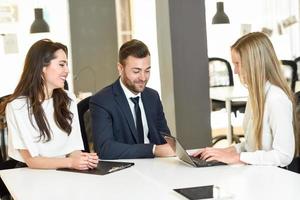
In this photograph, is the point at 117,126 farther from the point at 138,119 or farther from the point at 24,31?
the point at 24,31

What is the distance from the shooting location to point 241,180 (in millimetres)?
2000

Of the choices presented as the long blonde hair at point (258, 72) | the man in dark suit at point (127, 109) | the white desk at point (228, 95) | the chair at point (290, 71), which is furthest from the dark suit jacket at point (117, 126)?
the chair at point (290, 71)

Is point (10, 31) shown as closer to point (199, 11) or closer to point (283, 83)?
point (199, 11)

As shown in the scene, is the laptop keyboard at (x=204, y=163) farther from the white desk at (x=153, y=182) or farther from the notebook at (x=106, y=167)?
the notebook at (x=106, y=167)

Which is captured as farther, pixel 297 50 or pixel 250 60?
pixel 297 50

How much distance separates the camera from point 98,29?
238 inches

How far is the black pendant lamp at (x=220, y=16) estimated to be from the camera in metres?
6.01

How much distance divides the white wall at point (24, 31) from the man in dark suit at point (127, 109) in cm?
309

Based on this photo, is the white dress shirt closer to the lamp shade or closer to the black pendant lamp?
the lamp shade

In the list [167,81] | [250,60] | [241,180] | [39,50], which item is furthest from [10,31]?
[241,180]

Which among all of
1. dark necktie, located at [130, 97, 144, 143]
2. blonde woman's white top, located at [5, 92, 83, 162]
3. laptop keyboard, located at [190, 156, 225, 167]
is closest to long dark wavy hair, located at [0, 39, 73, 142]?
blonde woman's white top, located at [5, 92, 83, 162]

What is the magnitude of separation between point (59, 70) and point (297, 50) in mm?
4869

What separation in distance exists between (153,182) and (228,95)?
3048 mm

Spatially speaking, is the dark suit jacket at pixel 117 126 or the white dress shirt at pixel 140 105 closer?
the dark suit jacket at pixel 117 126
